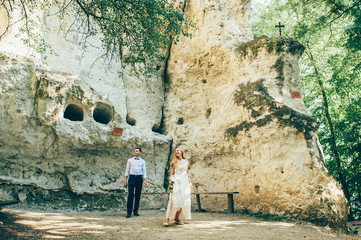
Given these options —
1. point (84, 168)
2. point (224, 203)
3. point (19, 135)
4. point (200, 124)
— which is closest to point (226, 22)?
A: point (200, 124)

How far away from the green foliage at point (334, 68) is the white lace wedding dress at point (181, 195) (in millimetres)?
5670

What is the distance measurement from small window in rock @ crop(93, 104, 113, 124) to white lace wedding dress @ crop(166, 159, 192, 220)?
4.13 m

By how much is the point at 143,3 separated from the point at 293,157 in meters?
4.96

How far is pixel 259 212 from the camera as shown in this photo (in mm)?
6961

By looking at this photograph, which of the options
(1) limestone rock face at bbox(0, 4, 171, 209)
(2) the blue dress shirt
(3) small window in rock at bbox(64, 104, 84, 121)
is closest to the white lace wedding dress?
(2) the blue dress shirt

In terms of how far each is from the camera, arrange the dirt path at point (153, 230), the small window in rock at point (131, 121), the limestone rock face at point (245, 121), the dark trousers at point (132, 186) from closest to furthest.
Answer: the dirt path at point (153, 230) → the dark trousers at point (132, 186) → the limestone rock face at point (245, 121) → the small window in rock at point (131, 121)

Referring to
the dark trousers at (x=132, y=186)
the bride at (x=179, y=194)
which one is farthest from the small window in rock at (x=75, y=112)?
the bride at (x=179, y=194)

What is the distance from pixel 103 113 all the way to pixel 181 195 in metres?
4.93

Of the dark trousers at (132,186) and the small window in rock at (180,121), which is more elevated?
the small window in rock at (180,121)

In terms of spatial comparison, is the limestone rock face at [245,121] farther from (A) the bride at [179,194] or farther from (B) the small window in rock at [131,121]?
(A) the bride at [179,194]

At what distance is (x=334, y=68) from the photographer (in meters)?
11.2

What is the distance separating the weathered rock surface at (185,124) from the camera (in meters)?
6.87

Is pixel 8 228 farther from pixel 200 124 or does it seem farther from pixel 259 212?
pixel 200 124

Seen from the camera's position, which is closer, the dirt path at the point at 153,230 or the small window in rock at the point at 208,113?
the dirt path at the point at 153,230
